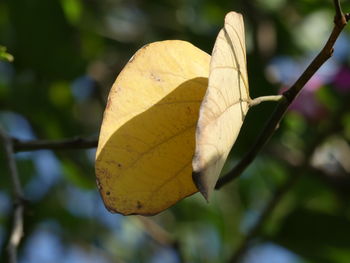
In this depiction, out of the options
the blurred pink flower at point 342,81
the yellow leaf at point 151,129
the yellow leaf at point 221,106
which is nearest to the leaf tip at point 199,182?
the yellow leaf at point 221,106

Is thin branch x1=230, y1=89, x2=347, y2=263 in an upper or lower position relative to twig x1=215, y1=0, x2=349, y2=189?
lower

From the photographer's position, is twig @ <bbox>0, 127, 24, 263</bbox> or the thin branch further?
the thin branch

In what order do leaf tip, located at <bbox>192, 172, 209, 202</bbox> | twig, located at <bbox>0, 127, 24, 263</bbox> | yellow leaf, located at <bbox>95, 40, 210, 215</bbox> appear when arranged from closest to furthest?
1. leaf tip, located at <bbox>192, 172, 209, 202</bbox>
2. yellow leaf, located at <bbox>95, 40, 210, 215</bbox>
3. twig, located at <bbox>0, 127, 24, 263</bbox>

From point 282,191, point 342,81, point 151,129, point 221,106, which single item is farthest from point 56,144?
point 342,81

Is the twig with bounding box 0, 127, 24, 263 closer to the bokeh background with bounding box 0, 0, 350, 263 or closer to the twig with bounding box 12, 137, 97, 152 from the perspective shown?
the twig with bounding box 12, 137, 97, 152

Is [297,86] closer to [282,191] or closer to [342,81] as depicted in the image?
[282,191]

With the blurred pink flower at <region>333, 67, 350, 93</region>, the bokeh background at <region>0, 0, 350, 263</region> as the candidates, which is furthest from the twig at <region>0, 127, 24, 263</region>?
the blurred pink flower at <region>333, 67, 350, 93</region>

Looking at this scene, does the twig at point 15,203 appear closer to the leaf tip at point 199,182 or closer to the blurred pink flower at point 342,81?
the leaf tip at point 199,182
